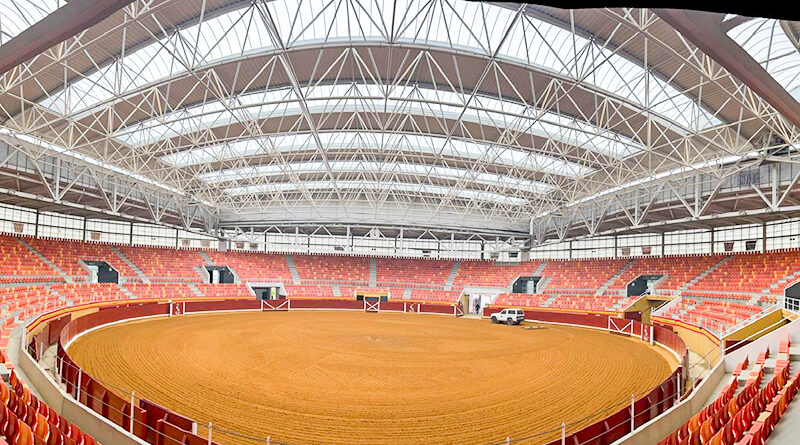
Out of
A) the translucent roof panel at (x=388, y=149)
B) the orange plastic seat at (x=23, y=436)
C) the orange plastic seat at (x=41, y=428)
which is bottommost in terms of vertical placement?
the orange plastic seat at (x=41, y=428)

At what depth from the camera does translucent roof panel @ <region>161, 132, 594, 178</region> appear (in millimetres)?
31828

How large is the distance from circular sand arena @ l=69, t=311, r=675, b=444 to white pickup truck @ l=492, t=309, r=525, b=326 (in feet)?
21.9

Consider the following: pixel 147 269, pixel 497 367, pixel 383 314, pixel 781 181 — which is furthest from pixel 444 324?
pixel 147 269

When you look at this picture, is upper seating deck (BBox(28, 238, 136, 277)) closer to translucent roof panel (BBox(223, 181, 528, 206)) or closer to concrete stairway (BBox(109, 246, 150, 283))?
concrete stairway (BBox(109, 246, 150, 283))

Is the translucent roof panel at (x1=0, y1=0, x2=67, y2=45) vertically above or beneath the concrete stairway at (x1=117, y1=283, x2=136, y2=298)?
above

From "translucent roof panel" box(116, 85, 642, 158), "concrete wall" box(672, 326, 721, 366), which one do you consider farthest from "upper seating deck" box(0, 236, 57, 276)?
"concrete wall" box(672, 326, 721, 366)

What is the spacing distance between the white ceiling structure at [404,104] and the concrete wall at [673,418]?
850 cm

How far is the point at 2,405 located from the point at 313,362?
12.9 meters

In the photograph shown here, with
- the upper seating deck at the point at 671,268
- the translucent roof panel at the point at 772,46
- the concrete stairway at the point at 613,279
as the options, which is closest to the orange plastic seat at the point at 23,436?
the translucent roof panel at the point at 772,46

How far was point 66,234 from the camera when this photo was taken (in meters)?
43.3

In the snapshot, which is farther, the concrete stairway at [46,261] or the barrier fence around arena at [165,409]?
the concrete stairway at [46,261]

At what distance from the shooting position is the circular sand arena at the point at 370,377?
1244cm

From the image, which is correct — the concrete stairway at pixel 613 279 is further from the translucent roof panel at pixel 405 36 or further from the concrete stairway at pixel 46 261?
the concrete stairway at pixel 46 261

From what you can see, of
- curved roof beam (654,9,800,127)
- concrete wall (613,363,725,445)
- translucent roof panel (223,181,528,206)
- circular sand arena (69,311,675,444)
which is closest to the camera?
curved roof beam (654,9,800,127)
